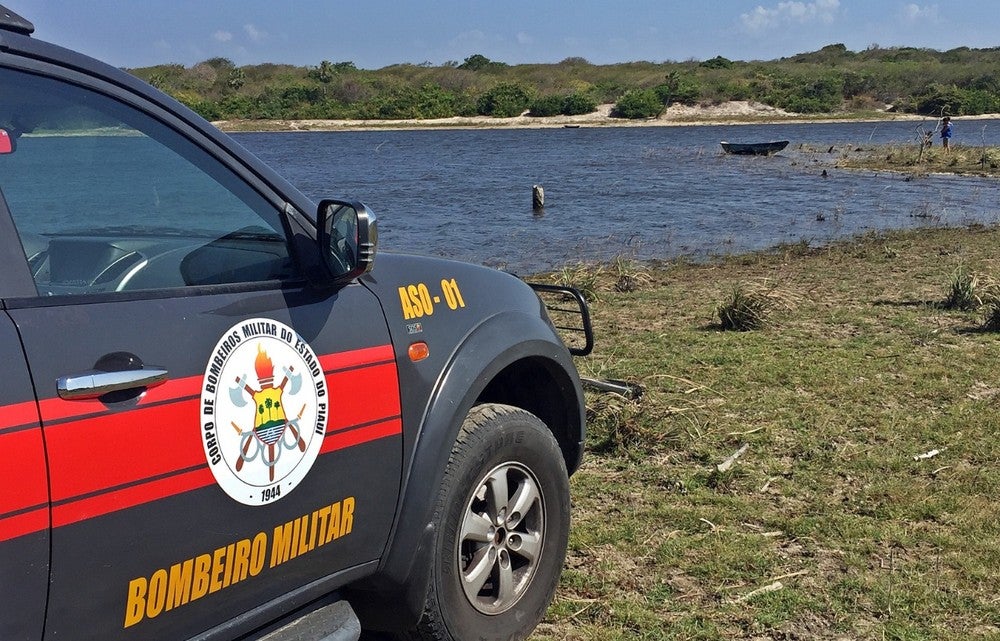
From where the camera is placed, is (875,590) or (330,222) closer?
(330,222)

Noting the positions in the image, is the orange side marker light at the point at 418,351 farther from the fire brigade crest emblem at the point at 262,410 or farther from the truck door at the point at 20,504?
the truck door at the point at 20,504

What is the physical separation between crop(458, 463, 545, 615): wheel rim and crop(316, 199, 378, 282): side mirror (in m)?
0.96

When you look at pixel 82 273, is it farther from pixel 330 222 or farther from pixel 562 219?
pixel 562 219

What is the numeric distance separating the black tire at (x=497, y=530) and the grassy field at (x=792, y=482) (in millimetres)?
347

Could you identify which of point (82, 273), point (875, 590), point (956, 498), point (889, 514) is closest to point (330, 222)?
point (82, 273)

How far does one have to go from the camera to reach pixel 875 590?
427 centimetres

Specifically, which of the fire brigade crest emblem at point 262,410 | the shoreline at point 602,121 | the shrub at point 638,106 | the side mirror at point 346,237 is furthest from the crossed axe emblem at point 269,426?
the shrub at point 638,106

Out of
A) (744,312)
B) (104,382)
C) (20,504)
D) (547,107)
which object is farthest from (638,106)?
(20,504)

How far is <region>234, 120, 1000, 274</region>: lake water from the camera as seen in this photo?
64.6 ft

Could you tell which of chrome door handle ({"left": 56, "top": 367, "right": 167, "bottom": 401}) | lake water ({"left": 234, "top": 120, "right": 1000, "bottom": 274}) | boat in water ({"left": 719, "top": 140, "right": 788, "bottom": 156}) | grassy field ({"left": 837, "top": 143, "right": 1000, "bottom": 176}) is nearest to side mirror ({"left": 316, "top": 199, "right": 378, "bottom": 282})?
chrome door handle ({"left": 56, "top": 367, "right": 167, "bottom": 401})

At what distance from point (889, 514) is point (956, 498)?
0.41 metres

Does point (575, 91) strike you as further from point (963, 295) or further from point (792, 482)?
point (792, 482)

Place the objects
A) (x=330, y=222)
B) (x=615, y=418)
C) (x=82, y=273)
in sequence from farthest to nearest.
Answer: (x=615, y=418) < (x=330, y=222) < (x=82, y=273)

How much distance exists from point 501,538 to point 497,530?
0.19 ft
